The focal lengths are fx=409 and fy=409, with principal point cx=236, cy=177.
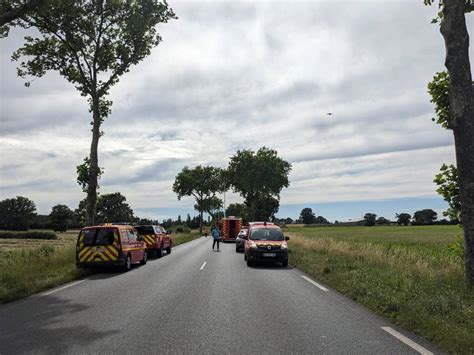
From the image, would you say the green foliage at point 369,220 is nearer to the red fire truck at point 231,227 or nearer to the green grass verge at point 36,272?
the red fire truck at point 231,227

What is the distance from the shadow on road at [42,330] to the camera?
5422mm

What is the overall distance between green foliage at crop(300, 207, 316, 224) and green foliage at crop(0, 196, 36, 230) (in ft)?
364

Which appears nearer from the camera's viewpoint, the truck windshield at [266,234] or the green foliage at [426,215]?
the truck windshield at [266,234]

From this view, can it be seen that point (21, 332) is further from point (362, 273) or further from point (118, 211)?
point (118, 211)

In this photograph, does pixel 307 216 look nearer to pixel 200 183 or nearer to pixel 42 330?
pixel 200 183

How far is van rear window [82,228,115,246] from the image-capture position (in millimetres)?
14973

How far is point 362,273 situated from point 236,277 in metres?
3.87

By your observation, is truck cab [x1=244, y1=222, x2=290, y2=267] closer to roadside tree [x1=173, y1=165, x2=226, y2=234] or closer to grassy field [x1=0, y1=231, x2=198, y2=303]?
grassy field [x1=0, y1=231, x2=198, y2=303]

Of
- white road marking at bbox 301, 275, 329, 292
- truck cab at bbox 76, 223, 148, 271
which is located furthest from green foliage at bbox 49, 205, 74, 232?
white road marking at bbox 301, 275, 329, 292

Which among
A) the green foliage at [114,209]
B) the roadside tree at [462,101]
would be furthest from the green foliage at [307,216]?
the roadside tree at [462,101]

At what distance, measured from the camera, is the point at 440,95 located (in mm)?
10086

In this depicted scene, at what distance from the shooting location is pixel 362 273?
11656mm

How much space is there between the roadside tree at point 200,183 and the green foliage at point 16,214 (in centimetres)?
4807

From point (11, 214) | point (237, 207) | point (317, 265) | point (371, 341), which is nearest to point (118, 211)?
point (11, 214)
